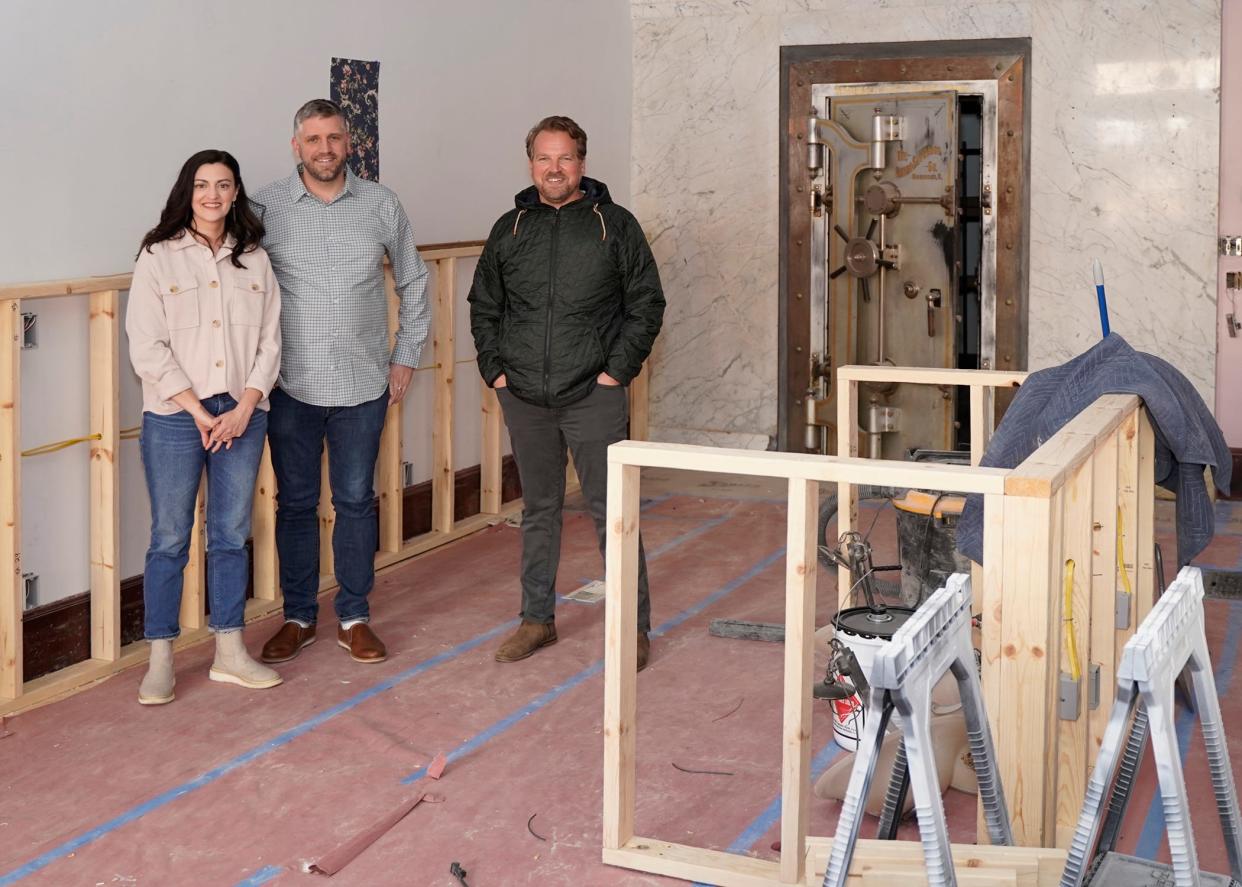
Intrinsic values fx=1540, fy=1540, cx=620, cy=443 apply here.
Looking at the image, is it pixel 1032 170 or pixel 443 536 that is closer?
pixel 443 536

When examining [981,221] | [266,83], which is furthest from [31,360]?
[981,221]

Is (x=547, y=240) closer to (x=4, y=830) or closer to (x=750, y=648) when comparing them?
(x=750, y=648)

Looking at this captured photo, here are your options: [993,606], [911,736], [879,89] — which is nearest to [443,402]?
[879,89]

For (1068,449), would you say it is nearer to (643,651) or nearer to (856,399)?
(856,399)

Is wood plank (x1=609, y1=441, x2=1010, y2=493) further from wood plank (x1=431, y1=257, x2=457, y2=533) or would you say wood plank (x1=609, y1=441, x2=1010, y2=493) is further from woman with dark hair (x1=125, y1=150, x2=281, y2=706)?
wood plank (x1=431, y1=257, x2=457, y2=533)

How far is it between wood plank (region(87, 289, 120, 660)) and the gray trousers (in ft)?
4.02

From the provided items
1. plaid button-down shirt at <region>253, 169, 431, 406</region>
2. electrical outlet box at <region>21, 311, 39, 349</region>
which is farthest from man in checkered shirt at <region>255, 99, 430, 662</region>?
electrical outlet box at <region>21, 311, 39, 349</region>

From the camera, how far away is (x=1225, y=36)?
7.37m

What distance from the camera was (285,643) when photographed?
5.09 metres

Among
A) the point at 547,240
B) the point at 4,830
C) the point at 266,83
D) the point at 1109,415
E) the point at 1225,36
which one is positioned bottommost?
the point at 4,830

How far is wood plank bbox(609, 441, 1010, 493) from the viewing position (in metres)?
2.80

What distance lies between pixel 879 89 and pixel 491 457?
9.25 feet

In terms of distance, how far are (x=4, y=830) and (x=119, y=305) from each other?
186 centimetres

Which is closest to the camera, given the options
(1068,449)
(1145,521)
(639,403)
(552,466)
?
(1068,449)
